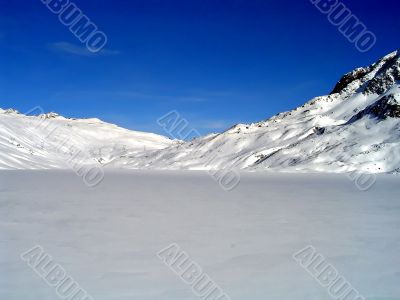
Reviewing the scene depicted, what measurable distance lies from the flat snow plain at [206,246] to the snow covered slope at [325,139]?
176 ft

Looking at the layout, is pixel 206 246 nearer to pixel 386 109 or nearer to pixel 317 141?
pixel 317 141

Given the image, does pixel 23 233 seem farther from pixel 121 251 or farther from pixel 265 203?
pixel 265 203

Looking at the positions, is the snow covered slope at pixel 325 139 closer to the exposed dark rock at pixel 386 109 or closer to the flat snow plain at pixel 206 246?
the exposed dark rock at pixel 386 109

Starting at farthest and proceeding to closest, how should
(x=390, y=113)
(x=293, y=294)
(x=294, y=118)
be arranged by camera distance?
(x=294, y=118), (x=390, y=113), (x=293, y=294)

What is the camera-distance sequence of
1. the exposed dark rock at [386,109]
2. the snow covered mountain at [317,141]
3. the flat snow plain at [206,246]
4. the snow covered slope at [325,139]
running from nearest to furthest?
the flat snow plain at [206,246] < the snow covered slope at [325,139] < the snow covered mountain at [317,141] < the exposed dark rock at [386,109]

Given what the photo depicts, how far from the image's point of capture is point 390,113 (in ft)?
279

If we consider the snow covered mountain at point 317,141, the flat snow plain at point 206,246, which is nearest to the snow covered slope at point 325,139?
the snow covered mountain at point 317,141

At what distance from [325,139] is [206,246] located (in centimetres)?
8161

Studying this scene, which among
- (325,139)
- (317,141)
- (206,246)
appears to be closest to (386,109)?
(325,139)

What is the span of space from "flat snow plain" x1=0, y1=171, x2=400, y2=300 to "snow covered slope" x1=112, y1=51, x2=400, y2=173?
53.6m

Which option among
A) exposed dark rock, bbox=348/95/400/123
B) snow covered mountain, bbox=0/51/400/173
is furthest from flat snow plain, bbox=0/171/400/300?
exposed dark rock, bbox=348/95/400/123

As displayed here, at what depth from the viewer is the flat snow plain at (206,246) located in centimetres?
683

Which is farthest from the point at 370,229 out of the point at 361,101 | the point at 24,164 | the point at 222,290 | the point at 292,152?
the point at 361,101

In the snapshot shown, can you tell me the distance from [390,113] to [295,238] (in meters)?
83.3
